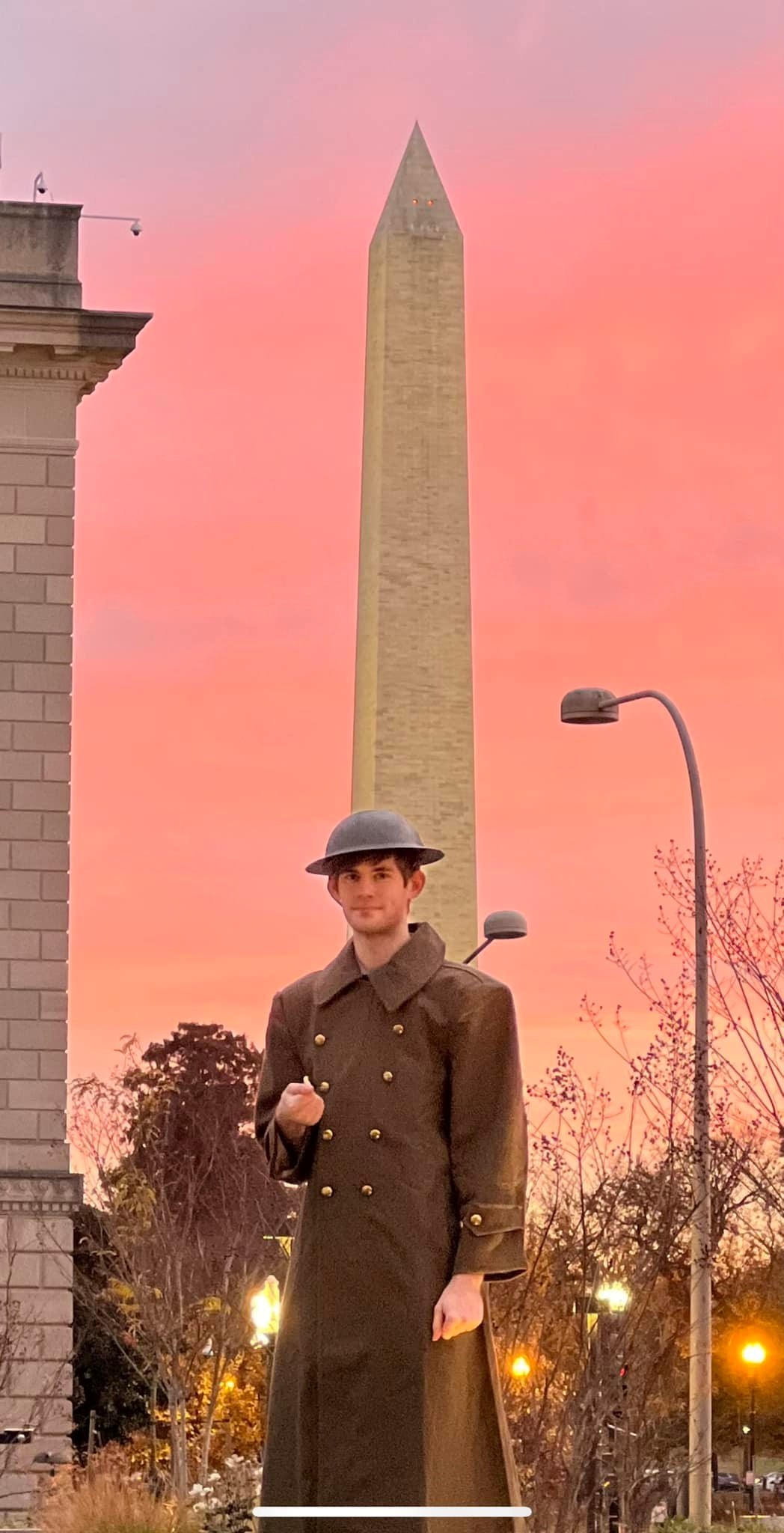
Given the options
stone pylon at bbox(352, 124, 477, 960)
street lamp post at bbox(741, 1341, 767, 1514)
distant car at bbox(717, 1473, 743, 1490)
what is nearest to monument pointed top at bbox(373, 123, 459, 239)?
stone pylon at bbox(352, 124, 477, 960)

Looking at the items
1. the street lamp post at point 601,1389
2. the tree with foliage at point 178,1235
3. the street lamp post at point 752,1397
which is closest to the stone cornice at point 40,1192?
the tree with foliage at point 178,1235

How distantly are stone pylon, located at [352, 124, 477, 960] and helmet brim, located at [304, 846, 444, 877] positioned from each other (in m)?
48.4

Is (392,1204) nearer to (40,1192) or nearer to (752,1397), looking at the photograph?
(40,1192)

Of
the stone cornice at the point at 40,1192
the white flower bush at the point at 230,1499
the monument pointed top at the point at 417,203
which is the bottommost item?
the white flower bush at the point at 230,1499

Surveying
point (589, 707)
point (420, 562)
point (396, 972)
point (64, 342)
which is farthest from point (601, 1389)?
point (420, 562)

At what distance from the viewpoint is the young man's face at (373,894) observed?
22.1 ft

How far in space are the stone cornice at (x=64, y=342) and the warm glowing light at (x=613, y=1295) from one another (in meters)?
16.4

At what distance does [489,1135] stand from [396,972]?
0.47m

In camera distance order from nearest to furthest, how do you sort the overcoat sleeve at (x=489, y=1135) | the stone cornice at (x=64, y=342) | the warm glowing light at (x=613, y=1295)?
the overcoat sleeve at (x=489, y=1135) → the warm glowing light at (x=613, y=1295) → the stone cornice at (x=64, y=342)

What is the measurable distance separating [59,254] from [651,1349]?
A: 58.2ft

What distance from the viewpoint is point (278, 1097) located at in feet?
22.6

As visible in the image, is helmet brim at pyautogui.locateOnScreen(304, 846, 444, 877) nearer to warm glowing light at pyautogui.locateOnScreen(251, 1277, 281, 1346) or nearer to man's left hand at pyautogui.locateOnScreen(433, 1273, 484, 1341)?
man's left hand at pyautogui.locateOnScreen(433, 1273, 484, 1341)

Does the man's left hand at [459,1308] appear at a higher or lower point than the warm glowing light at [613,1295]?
higher

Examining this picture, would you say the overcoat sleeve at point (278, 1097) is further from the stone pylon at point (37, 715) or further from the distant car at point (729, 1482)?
the distant car at point (729, 1482)
